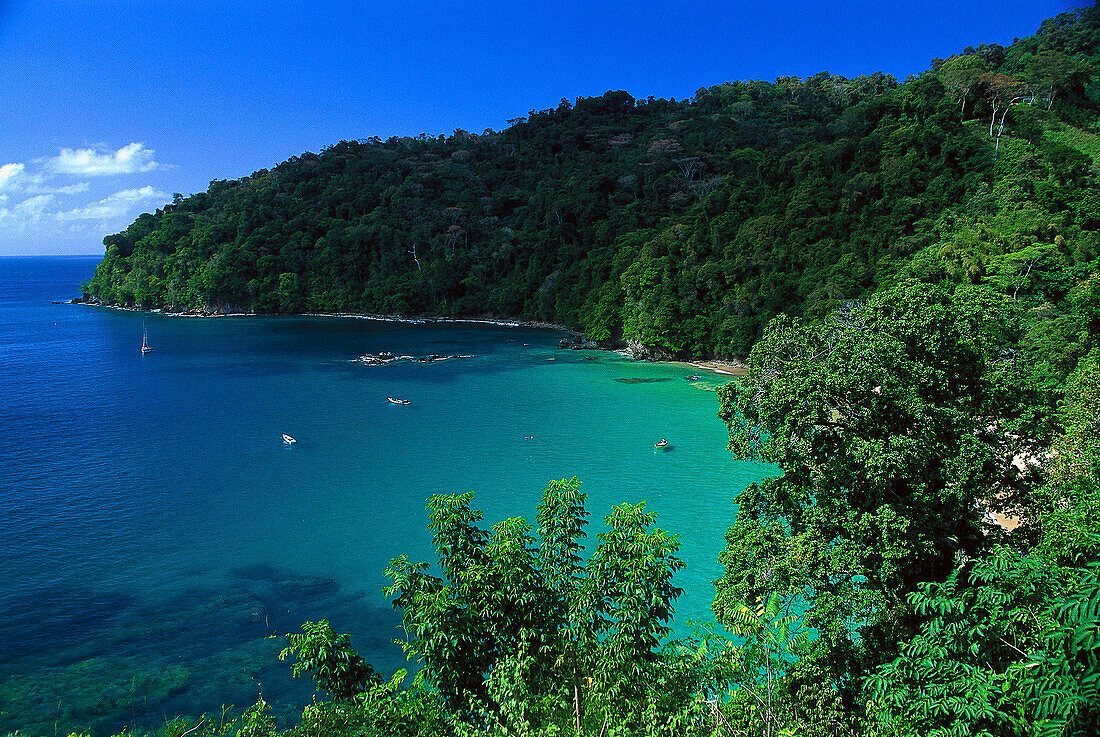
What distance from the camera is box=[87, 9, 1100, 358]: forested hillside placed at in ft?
130

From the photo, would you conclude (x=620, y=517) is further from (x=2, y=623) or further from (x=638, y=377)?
(x=638, y=377)

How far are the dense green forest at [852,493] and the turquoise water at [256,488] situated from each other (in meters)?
2.25

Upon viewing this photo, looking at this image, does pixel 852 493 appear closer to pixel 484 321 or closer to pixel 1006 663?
pixel 1006 663

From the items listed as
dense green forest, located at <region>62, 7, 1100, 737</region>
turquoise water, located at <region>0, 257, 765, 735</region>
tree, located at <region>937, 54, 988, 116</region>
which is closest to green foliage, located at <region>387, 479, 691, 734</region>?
dense green forest, located at <region>62, 7, 1100, 737</region>

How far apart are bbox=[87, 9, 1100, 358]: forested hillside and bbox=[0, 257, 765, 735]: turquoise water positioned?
1152 centimetres

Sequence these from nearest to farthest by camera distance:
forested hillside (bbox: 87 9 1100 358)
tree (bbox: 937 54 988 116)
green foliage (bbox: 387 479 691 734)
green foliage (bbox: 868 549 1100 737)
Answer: green foliage (bbox: 868 549 1100 737) < green foliage (bbox: 387 479 691 734) < forested hillside (bbox: 87 9 1100 358) < tree (bbox: 937 54 988 116)

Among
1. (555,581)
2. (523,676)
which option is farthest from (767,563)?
(523,676)

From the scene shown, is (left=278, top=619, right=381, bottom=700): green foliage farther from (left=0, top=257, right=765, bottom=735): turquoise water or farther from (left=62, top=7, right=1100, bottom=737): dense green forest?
(left=0, top=257, right=765, bottom=735): turquoise water

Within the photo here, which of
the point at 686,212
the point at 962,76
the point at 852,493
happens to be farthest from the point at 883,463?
the point at 962,76

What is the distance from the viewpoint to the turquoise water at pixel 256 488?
1438cm

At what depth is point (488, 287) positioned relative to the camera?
78.1 meters

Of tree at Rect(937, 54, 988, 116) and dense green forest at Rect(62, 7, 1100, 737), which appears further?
tree at Rect(937, 54, 988, 116)

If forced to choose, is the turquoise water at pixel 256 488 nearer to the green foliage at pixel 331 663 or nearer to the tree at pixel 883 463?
the green foliage at pixel 331 663

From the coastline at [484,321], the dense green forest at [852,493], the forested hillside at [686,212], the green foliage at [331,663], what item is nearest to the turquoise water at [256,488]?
the dense green forest at [852,493]
